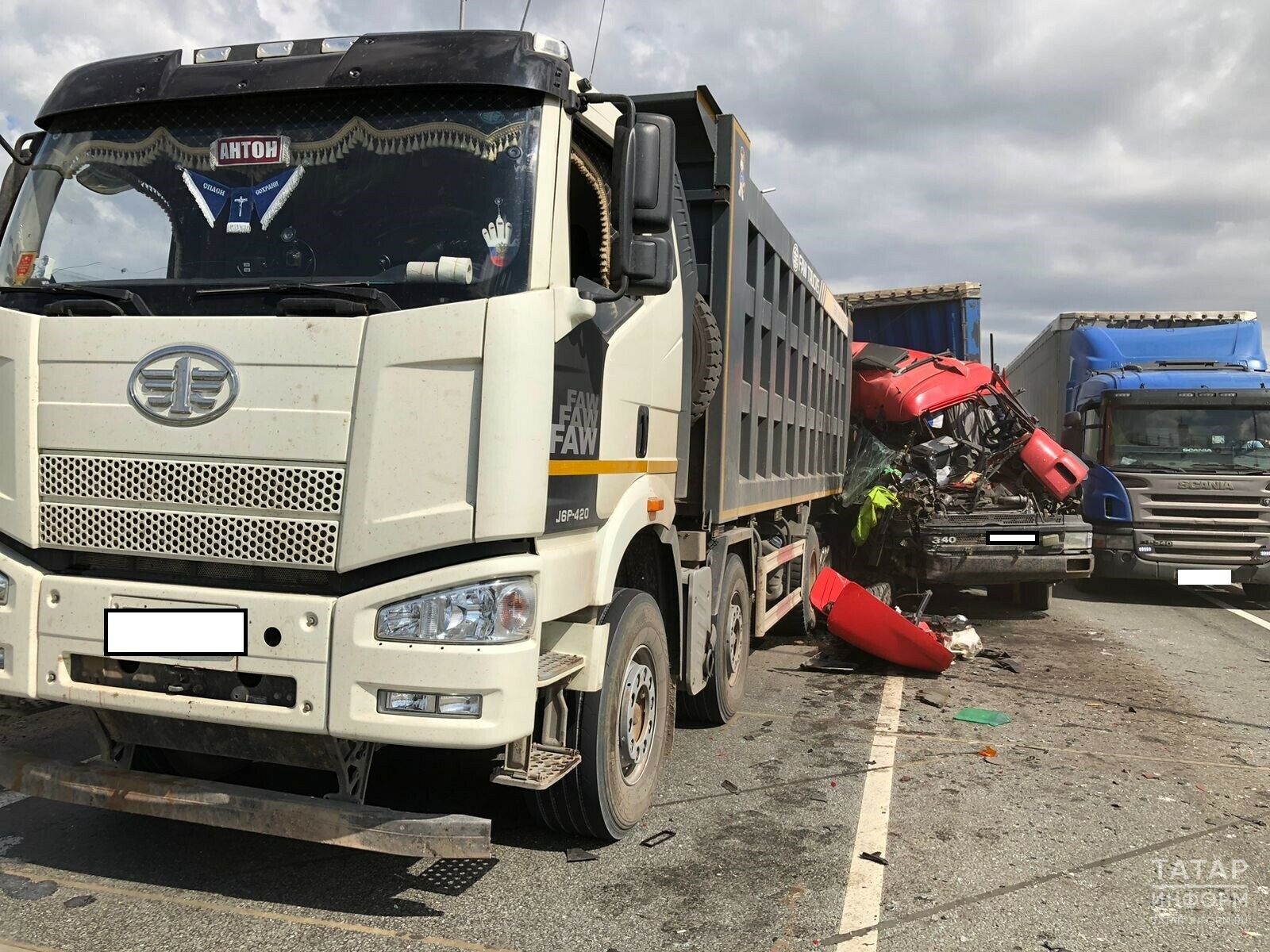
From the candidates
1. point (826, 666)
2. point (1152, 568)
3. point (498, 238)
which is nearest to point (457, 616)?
point (498, 238)

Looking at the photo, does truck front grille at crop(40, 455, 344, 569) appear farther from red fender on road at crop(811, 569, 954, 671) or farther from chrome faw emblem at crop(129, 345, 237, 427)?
red fender on road at crop(811, 569, 954, 671)

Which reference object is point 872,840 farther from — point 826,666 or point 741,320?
point 826,666

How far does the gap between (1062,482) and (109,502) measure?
8.89 metres

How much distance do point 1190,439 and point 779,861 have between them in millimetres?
9601

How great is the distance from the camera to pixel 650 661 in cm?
410

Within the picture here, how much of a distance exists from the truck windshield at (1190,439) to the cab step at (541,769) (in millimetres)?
9897

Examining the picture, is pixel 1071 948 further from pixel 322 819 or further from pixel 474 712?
pixel 322 819

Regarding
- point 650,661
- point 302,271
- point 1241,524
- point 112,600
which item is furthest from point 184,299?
point 1241,524

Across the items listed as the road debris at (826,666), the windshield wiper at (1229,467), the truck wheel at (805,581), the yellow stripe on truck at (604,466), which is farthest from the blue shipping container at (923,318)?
the yellow stripe on truck at (604,466)

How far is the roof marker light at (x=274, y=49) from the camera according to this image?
3398mm

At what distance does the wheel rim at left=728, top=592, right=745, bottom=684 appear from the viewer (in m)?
5.71

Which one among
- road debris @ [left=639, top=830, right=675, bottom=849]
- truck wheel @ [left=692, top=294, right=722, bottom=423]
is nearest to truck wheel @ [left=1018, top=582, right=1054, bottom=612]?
truck wheel @ [left=692, top=294, right=722, bottom=423]

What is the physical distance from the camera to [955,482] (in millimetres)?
9617

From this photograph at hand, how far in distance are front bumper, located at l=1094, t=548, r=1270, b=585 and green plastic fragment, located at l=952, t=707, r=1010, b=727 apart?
589cm
